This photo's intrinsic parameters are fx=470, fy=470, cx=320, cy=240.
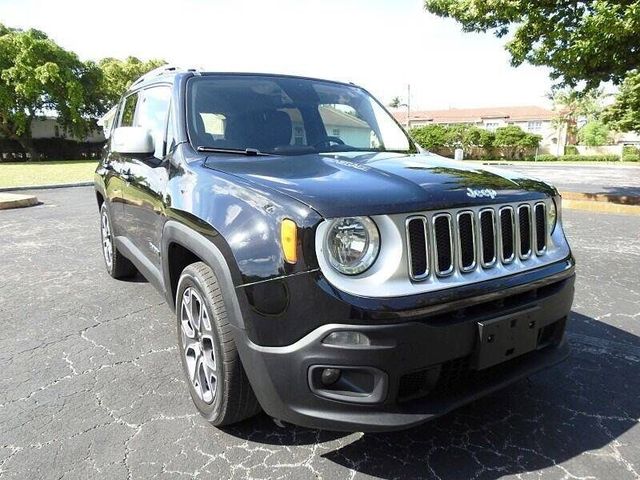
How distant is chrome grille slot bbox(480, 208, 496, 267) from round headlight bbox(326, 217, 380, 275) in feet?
1.75

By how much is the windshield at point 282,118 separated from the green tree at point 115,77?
38026 millimetres

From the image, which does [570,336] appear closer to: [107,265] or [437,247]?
[437,247]

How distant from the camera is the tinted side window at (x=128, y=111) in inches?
162

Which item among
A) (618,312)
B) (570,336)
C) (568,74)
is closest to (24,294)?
(570,336)

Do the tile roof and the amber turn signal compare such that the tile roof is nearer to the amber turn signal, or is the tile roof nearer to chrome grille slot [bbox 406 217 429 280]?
chrome grille slot [bbox 406 217 429 280]

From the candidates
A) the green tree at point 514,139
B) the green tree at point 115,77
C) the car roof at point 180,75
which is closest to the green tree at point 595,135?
the green tree at point 514,139

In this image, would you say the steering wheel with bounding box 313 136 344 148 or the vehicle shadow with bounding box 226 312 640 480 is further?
the steering wheel with bounding box 313 136 344 148

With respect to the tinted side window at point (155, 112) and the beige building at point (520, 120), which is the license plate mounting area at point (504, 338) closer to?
the tinted side window at point (155, 112)

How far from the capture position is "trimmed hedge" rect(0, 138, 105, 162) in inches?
1256

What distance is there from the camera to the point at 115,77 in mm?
38219

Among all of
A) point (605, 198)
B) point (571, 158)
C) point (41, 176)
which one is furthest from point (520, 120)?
point (41, 176)

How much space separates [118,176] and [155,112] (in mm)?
796

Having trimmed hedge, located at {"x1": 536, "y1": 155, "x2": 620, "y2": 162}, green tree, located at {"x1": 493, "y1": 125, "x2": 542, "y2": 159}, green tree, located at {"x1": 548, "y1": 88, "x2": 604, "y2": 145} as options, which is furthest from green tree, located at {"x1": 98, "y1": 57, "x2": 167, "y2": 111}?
green tree, located at {"x1": 548, "y1": 88, "x2": 604, "y2": 145}

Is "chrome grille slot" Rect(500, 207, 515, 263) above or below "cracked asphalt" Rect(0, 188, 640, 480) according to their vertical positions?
A: above
